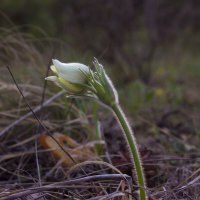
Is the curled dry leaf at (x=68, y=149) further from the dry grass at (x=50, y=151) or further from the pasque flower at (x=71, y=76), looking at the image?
the pasque flower at (x=71, y=76)

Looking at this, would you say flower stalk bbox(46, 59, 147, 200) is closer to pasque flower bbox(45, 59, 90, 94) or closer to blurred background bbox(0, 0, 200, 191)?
pasque flower bbox(45, 59, 90, 94)

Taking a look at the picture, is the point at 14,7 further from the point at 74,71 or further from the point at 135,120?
the point at 74,71

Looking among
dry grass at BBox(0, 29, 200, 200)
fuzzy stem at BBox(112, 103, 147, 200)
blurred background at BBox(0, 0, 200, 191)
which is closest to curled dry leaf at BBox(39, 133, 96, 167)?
dry grass at BBox(0, 29, 200, 200)

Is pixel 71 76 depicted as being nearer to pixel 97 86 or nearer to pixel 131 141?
pixel 97 86

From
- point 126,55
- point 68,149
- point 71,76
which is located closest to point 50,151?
point 68,149

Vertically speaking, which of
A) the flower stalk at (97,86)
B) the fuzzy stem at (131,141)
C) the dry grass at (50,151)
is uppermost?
the flower stalk at (97,86)

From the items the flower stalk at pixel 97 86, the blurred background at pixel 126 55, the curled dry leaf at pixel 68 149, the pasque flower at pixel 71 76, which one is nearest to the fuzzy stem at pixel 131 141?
the flower stalk at pixel 97 86

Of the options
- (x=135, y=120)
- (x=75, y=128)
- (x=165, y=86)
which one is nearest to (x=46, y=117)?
(x=75, y=128)
